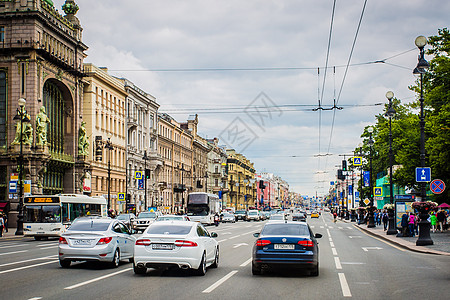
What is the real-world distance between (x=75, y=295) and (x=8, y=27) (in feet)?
155

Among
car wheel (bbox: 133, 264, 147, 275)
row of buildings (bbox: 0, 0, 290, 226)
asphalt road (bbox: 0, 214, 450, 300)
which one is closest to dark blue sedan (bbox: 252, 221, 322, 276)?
asphalt road (bbox: 0, 214, 450, 300)

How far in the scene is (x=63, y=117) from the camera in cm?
6191

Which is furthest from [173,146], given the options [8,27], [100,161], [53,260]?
[53,260]

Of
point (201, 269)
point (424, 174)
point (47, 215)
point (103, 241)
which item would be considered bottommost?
point (201, 269)

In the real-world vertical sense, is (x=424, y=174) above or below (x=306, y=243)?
above

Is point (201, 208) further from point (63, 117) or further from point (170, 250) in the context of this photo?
point (170, 250)

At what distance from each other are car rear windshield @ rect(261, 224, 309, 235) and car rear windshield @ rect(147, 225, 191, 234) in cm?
212

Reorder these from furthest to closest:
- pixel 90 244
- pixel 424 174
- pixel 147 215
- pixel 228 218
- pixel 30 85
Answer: pixel 228 218
pixel 30 85
pixel 147 215
pixel 424 174
pixel 90 244

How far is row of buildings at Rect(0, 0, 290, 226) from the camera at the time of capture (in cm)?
5228

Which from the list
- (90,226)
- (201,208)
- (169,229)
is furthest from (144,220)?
(169,229)

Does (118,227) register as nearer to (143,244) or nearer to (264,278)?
(143,244)

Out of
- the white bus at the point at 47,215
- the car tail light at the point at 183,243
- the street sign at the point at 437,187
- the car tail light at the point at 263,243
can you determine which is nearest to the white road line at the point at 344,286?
the car tail light at the point at 263,243

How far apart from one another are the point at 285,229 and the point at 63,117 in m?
50.5

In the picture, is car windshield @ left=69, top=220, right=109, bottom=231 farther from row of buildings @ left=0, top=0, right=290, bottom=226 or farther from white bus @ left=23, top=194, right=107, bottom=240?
row of buildings @ left=0, top=0, right=290, bottom=226
